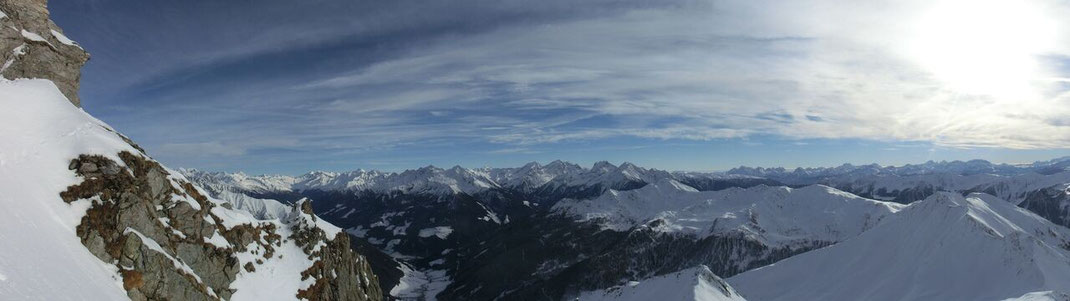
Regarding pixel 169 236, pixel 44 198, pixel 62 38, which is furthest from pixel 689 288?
pixel 62 38

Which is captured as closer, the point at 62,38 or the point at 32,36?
the point at 32,36

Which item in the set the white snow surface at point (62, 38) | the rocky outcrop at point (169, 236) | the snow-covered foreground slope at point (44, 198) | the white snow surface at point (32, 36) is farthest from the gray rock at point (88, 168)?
the white snow surface at point (62, 38)

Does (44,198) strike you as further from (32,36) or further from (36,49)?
(32,36)

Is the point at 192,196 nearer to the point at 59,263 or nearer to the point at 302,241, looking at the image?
the point at 302,241

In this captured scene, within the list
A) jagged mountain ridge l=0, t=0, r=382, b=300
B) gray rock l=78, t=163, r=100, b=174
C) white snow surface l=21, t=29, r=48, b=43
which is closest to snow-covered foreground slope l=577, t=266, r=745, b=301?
jagged mountain ridge l=0, t=0, r=382, b=300

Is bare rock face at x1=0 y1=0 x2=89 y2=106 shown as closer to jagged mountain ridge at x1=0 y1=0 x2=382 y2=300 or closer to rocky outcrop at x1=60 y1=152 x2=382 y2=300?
jagged mountain ridge at x1=0 y1=0 x2=382 y2=300

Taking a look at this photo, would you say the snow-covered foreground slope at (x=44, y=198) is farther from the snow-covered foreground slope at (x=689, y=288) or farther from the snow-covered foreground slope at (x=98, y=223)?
the snow-covered foreground slope at (x=689, y=288)

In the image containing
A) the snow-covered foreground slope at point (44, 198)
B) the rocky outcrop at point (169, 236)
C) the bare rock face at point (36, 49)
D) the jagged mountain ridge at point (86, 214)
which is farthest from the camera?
the bare rock face at point (36, 49)
